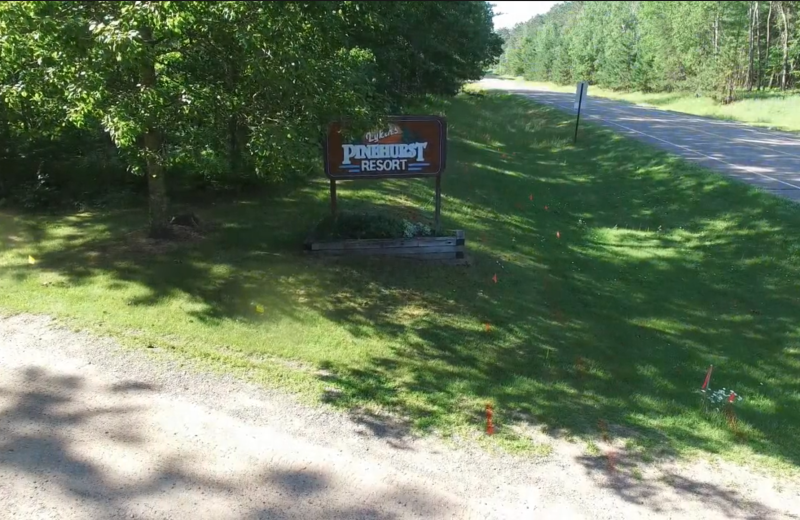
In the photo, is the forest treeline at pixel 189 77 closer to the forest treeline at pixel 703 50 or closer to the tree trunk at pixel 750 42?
the forest treeline at pixel 703 50

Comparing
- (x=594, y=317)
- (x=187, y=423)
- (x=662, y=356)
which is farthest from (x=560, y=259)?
(x=187, y=423)

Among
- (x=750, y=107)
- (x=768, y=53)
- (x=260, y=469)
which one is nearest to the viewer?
(x=260, y=469)

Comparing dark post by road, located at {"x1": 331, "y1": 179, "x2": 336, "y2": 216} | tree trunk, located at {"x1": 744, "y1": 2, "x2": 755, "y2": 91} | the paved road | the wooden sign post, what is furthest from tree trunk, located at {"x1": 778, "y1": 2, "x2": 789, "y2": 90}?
dark post by road, located at {"x1": 331, "y1": 179, "x2": 336, "y2": 216}

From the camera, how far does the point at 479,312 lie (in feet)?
25.5

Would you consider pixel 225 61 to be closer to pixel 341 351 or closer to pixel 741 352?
Answer: pixel 341 351

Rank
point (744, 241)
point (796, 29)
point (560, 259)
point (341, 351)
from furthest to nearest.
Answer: point (796, 29) < point (744, 241) < point (560, 259) < point (341, 351)

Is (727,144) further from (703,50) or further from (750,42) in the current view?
(703,50)

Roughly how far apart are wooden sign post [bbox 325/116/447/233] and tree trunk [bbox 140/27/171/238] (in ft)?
7.48

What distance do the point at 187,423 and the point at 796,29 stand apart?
5886 cm

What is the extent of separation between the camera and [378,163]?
341 inches

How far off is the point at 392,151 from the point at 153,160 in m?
3.27

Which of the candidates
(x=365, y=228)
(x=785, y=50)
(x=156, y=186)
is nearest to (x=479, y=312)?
(x=365, y=228)

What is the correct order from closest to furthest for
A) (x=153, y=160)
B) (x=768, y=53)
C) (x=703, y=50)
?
(x=153, y=160) < (x=768, y=53) < (x=703, y=50)

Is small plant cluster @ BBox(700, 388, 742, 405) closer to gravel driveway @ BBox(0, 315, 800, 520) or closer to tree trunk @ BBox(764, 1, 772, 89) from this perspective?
gravel driveway @ BBox(0, 315, 800, 520)
